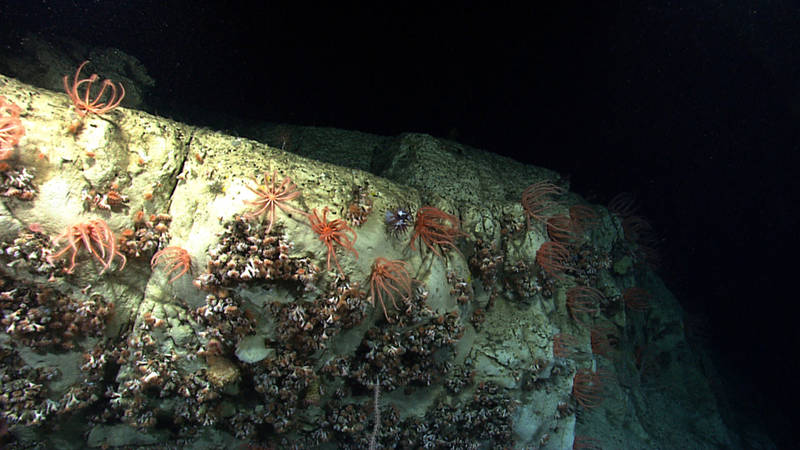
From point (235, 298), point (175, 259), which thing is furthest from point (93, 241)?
point (235, 298)

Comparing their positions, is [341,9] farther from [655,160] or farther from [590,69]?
[655,160]

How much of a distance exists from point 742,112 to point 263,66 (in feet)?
44.3

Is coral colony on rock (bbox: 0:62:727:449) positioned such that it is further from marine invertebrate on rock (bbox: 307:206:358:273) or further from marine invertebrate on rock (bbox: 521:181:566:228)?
marine invertebrate on rock (bbox: 521:181:566:228)

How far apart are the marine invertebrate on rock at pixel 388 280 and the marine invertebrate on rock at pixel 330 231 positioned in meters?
0.46

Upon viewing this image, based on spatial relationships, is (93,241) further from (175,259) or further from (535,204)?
(535,204)

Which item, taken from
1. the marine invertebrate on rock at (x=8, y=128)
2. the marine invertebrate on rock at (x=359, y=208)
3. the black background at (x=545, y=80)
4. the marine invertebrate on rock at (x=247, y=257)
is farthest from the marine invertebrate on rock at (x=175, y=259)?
the black background at (x=545, y=80)

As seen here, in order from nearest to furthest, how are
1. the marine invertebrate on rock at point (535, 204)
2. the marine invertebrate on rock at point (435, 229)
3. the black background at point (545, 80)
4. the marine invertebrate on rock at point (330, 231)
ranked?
the marine invertebrate on rock at point (330, 231) < the marine invertebrate on rock at point (435, 229) < the marine invertebrate on rock at point (535, 204) < the black background at point (545, 80)

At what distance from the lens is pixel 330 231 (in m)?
4.23

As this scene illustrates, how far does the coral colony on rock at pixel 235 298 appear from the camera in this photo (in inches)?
140

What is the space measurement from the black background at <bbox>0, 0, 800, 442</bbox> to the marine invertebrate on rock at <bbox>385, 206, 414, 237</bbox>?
501 cm

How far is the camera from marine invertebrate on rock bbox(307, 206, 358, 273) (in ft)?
13.8

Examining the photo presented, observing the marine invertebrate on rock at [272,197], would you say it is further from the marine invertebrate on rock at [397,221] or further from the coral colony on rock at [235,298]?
the marine invertebrate on rock at [397,221]

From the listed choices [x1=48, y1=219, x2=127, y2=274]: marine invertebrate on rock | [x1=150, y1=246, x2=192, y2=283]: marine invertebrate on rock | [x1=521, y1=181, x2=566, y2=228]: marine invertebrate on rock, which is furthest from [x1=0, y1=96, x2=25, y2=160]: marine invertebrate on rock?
[x1=521, y1=181, x2=566, y2=228]: marine invertebrate on rock

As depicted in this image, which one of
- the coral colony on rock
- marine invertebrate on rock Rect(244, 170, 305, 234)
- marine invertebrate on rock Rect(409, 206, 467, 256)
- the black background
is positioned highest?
the black background
